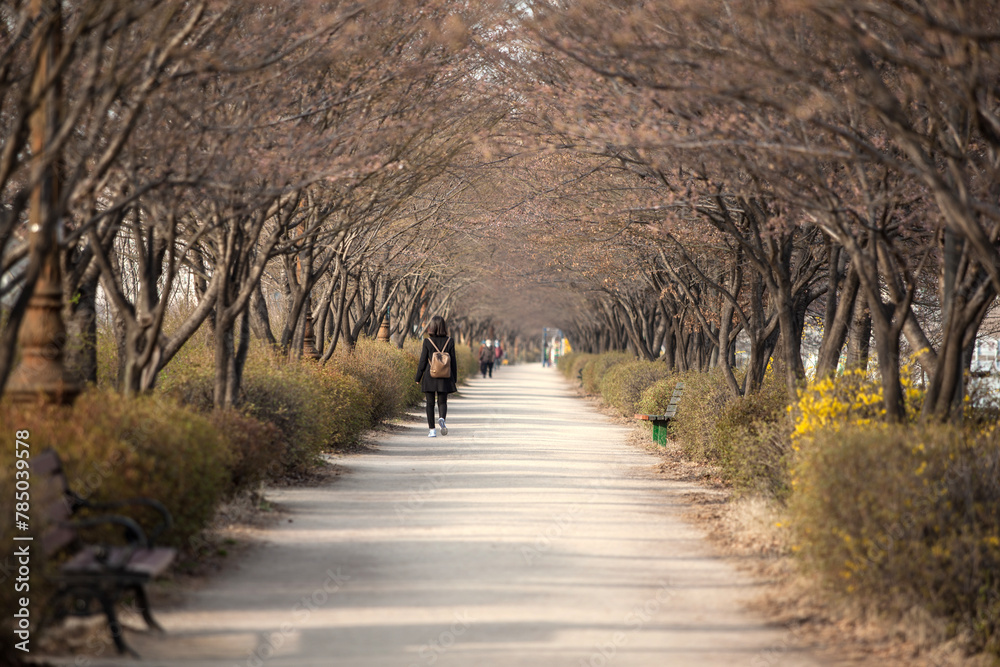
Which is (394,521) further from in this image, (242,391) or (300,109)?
(300,109)

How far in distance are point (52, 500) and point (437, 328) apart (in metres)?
11.8

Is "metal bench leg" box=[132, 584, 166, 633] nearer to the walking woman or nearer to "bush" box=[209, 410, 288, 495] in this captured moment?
"bush" box=[209, 410, 288, 495]

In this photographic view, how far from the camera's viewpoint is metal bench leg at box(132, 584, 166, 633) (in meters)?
5.39

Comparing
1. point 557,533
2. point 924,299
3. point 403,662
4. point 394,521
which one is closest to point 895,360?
point 557,533

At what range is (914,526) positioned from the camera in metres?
5.95

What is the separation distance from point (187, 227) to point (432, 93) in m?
3.35

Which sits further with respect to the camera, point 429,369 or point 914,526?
point 429,369

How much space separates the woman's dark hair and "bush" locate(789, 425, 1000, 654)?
34.7 ft

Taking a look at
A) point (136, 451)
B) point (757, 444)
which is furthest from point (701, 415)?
point (136, 451)

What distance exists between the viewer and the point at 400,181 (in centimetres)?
1445

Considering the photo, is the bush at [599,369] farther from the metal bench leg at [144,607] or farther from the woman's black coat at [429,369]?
the metal bench leg at [144,607]

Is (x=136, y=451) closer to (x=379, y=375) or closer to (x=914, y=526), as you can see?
(x=914, y=526)

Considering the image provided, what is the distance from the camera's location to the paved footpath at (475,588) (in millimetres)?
5383

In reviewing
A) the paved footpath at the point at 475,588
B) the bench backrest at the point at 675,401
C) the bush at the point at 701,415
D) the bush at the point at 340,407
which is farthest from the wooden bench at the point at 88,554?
the bench backrest at the point at 675,401
